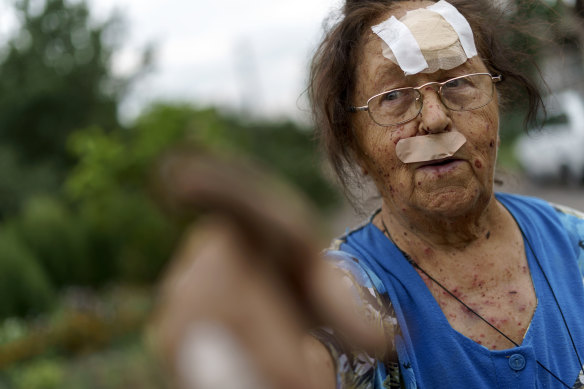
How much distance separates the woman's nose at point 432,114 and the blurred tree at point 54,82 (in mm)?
15681

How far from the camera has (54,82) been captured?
58.2 feet

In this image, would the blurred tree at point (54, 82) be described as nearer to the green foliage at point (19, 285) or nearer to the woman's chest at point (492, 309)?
the green foliage at point (19, 285)

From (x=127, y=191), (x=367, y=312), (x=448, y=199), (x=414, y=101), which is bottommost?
(x=127, y=191)

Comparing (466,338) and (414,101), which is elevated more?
(414,101)

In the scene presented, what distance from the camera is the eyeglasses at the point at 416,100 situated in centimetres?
153

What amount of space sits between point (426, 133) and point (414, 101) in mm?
96

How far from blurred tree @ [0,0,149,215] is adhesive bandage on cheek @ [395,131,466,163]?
15702mm

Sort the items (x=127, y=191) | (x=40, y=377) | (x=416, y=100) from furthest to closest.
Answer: (x=127, y=191) < (x=40, y=377) < (x=416, y=100)

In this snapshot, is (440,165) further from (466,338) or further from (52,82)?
(52,82)

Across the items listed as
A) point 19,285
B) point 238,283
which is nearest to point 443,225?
point 238,283

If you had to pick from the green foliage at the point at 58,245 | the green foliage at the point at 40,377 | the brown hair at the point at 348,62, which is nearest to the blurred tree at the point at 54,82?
the green foliage at the point at 58,245

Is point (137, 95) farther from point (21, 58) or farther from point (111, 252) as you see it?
point (111, 252)

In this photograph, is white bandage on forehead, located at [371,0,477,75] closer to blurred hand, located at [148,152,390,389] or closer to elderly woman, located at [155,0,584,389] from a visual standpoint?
elderly woman, located at [155,0,584,389]

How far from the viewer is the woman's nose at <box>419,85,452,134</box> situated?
1480 mm
